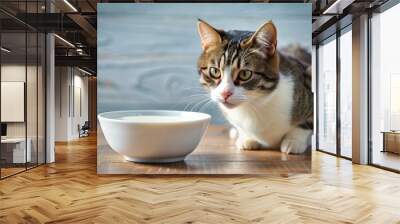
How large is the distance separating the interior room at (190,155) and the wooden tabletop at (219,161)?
0.01 metres

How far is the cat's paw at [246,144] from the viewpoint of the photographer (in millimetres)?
5645

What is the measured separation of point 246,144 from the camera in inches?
→ 223

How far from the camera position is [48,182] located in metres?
5.34

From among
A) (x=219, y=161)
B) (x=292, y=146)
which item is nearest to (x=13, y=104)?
(x=219, y=161)

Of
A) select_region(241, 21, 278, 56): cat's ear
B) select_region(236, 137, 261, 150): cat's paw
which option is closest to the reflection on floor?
select_region(236, 137, 261, 150): cat's paw

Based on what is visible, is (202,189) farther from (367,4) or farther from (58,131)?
(58,131)

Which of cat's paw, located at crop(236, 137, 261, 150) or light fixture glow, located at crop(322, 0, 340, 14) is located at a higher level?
light fixture glow, located at crop(322, 0, 340, 14)

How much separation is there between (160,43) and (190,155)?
5.33 ft

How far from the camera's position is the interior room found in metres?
3.85

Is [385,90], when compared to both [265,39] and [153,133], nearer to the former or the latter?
[265,39]

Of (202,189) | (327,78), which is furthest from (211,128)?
(327,78)

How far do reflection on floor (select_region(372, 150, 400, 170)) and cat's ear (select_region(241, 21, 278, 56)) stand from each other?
2.77 meters

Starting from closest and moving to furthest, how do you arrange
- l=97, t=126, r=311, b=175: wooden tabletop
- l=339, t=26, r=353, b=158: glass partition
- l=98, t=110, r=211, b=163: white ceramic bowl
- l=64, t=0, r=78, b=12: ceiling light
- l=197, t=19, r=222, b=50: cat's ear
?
l=98, t=110, r=211, b=163: white ceramic bowl, l=197, t=19, r=222, b=50: cat's ear, l=97, t=126, r=311, b=175: wooden tabletop, l=64, t=0, r=78, b=12: ceiling light, l=339, t=26, r=353, b=158: glass partition

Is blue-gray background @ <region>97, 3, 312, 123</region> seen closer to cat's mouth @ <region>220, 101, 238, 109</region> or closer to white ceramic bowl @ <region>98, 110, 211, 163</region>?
white ceramic bowl @ <region>98, 110, 211, 163</region>
